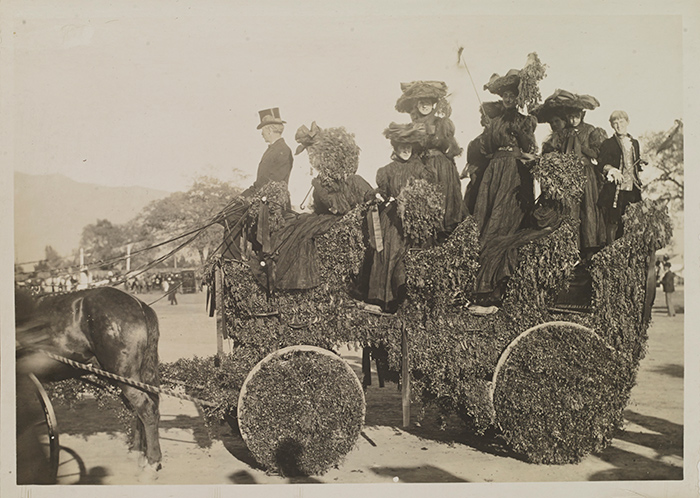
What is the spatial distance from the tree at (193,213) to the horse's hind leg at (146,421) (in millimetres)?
1553

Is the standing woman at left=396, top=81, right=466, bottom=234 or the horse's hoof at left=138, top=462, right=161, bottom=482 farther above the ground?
the standing woman at left=396, top=81, right=466, bottom=234

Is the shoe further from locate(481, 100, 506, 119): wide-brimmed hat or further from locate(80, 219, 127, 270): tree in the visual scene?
locate(80, 219, 127, 270): tree

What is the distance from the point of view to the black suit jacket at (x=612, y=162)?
713cm

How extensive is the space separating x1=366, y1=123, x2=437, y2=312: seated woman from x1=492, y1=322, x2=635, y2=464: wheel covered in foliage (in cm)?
134

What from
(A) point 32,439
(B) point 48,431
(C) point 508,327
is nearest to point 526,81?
(C) point 508,327

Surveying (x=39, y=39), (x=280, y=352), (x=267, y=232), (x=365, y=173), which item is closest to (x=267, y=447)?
(x=280, y=352)

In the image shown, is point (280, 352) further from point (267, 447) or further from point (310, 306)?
point (267, 447)

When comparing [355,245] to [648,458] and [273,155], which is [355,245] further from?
[648,458]

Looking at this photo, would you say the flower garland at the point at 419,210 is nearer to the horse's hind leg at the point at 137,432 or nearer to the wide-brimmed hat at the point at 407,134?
the wide-brimmed hat at the point at 407,134

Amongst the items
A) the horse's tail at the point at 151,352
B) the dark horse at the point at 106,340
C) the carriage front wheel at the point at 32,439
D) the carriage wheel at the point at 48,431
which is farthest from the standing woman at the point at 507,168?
the carriage front wheel at the point at 32,439

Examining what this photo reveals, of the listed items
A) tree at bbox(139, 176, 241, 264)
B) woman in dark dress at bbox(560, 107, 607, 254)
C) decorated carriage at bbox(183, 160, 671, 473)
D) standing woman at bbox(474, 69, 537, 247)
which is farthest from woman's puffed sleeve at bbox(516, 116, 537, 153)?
tree at bbox(139, 176, 241, 264)

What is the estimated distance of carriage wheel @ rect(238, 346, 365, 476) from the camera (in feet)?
21.7

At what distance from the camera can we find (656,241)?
684cm

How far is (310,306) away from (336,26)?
10.3 feet
